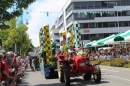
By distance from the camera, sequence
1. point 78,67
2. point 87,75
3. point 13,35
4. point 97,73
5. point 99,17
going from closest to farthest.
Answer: point 97,73
point 78,67
point 87,75
point 13,35
point 99,17

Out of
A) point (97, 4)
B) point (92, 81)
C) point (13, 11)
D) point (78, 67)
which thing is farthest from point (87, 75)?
point (97, 4)

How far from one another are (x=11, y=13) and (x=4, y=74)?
6308 mm

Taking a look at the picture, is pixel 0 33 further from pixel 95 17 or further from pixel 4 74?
pixel 4 74

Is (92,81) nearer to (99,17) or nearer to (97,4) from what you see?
(97,4)

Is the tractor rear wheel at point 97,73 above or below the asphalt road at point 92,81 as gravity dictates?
above

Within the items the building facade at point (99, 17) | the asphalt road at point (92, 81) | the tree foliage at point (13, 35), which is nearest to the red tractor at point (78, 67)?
the asphalt road at point (92, 81)

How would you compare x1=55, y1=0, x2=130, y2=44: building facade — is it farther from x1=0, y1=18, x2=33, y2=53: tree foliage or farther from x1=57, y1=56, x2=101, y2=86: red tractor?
x1=57, y1=56, x2=101, y2=86: red tractor

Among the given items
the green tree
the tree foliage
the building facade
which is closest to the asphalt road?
the green tree

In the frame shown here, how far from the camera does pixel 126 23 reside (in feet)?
241

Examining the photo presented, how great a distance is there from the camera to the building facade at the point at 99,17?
2803 inches

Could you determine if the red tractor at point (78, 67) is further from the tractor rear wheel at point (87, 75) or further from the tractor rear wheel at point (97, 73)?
the tractor rear wheel at point (87, 75)

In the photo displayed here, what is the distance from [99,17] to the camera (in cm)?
7294

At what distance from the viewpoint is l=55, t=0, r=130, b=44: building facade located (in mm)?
71188

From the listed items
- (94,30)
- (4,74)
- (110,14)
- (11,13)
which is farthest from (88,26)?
(4,74)
